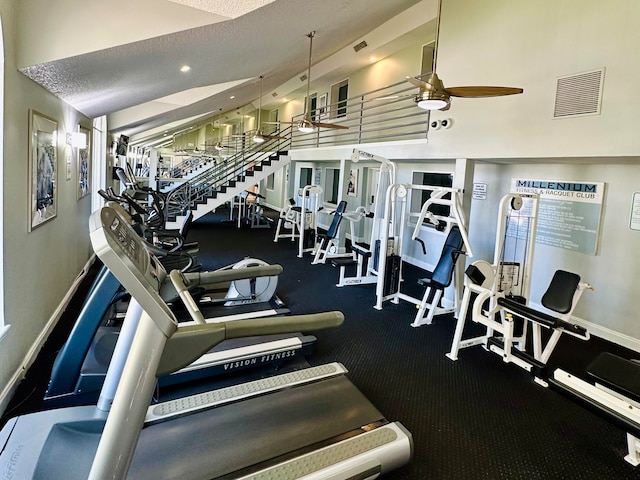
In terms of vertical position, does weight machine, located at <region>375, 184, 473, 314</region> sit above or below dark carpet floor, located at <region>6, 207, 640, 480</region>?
above

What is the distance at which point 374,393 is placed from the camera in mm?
2750

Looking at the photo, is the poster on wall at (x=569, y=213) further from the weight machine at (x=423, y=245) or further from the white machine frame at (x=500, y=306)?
the white machine frame at (x=500, y=306)

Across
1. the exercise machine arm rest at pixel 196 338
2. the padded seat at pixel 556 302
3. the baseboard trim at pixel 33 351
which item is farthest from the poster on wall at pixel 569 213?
the baseboard trim at pixel 33 351

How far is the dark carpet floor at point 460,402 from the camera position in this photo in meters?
2.13

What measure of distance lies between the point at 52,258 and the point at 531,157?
472cm

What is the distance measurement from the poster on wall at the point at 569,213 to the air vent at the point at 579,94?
1003 mm

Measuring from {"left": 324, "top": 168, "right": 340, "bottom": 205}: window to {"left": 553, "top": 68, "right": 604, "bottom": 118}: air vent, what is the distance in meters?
7.05

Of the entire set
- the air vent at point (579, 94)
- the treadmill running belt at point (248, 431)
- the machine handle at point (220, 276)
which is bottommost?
the treadmill running belt at point (248, 431)

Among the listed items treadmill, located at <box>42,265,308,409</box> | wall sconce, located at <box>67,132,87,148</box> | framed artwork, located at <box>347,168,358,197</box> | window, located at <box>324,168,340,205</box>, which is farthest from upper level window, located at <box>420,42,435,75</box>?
treadmill, located at <box>42,265,308,409</box>

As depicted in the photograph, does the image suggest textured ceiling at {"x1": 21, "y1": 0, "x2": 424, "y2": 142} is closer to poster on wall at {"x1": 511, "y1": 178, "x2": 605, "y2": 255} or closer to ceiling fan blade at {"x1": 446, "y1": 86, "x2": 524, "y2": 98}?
ceiling fan blade at {"x1": 446, "y1": 86, "x2": 524, "y2": 98}

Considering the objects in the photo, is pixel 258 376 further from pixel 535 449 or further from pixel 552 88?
pixel 552 88

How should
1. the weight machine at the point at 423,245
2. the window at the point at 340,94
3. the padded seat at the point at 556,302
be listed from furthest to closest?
the window at the point at 340,94
the weight machine at the point at 423,245
the padded seat at the point at 556,302

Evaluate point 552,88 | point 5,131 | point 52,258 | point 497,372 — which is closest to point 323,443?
point 497,372

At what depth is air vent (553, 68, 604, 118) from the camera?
3.21m
